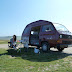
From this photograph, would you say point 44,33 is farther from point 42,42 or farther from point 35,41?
point 35,41

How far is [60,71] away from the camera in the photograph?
119 inches

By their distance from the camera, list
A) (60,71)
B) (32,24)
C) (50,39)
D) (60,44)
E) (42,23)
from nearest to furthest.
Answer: (60,71) < (60,44) < (50,39) < (42,23) < (32,24)

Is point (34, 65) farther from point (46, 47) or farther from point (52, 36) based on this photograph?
point (46, 47)

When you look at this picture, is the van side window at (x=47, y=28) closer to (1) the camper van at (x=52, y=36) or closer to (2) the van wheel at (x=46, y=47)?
(1) the camper van at (x=52, y=36)

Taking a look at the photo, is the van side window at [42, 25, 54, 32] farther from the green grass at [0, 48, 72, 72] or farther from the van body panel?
the green grass at [0, 48, 72, 72]

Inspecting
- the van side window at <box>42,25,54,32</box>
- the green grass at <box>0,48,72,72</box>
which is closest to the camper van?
the van side window at <box>42,25,54,32</box>

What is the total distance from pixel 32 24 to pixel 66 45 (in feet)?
12.6

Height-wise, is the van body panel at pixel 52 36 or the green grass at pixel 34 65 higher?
the van body panel at pixel 52 36

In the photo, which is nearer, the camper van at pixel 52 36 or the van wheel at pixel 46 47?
the camper van at pixel 52 36

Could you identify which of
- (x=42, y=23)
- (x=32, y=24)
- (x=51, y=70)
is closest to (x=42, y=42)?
A: (x=42, y=23)

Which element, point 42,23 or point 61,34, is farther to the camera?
point 42,23

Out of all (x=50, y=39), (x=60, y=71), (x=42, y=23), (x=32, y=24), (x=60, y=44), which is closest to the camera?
(x=60, y=71)

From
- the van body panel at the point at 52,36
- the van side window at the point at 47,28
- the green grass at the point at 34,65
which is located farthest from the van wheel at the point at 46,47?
the green grass at the point at 34,65

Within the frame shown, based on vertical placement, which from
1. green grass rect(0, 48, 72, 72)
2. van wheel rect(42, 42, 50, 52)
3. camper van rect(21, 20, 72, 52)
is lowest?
green grass rect(0, 48, 72, 72)
